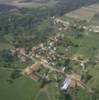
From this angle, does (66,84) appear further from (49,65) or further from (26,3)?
(26,3)

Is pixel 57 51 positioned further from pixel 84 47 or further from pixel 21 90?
pixel 21 90

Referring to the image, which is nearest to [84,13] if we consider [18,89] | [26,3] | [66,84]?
[26,3]

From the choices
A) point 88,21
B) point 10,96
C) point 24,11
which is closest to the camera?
point 10,96

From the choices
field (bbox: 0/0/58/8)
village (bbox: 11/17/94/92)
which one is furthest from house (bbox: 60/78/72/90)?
field (bbox: 0/0/58/8)

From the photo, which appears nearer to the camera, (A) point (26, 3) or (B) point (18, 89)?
(B) point (18, 89)

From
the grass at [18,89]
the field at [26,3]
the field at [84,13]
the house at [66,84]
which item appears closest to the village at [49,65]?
the house at [66,84]

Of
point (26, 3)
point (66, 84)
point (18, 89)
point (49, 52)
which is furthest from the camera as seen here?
point (26, 3)

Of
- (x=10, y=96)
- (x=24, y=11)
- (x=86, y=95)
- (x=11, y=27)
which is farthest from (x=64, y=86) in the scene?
(x=24, y=11)

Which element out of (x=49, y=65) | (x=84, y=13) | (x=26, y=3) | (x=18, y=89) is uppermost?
(x=26, y=3)
